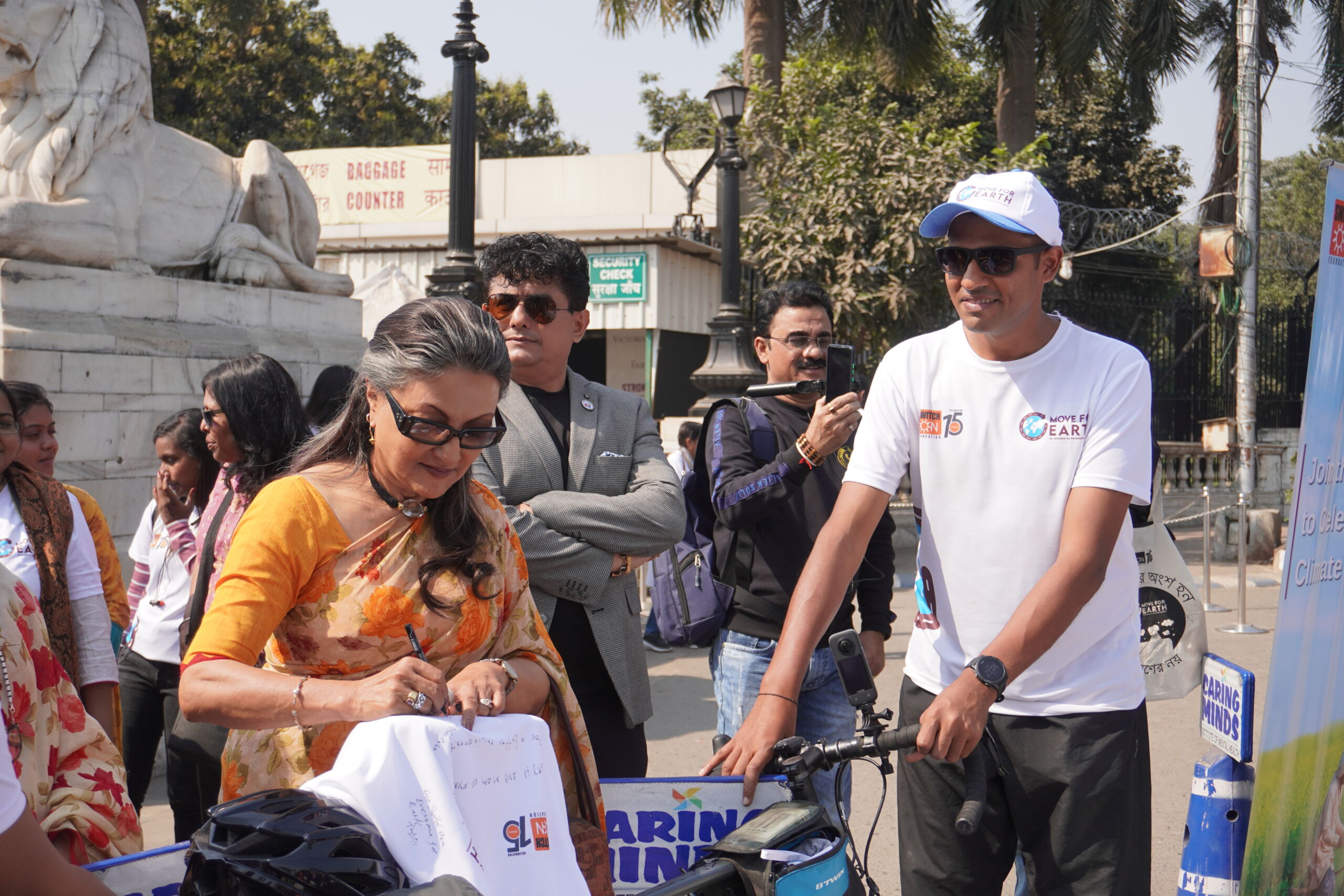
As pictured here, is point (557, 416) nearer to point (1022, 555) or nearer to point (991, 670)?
point (1022, 555)

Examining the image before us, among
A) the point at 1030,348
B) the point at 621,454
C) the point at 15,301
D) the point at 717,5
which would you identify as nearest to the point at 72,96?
the point at 15,301

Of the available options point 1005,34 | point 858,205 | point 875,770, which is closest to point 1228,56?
Result: point 1005,34

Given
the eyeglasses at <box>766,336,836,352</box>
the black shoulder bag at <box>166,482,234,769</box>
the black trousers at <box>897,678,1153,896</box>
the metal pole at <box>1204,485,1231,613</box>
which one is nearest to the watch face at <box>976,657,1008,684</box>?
the black trousers at <box>897,678,1153,896</box>

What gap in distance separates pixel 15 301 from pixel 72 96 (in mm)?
1385

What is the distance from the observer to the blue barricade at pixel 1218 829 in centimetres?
298

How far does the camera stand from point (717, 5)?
18406mm

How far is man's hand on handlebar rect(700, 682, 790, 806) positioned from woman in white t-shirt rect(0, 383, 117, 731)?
2091 millimetres

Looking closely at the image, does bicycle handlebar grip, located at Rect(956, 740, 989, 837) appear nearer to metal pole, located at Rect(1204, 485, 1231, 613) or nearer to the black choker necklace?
the black choker necklace

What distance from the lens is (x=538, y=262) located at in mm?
3002

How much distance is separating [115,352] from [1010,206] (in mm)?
5927

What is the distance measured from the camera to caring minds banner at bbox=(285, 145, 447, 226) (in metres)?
23.5

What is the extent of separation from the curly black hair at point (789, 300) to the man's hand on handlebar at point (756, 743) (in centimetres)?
193

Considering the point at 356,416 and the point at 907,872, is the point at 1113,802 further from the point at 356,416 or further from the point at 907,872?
the point at 356,416

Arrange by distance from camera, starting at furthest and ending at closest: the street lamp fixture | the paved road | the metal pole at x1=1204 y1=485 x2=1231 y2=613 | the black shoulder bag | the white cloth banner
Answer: the street lamp fixture < the metal pole at x1=1204 y1=485 x2=1231 y2=613 < the paved road < the black shoulder bag < the white cloth banner
